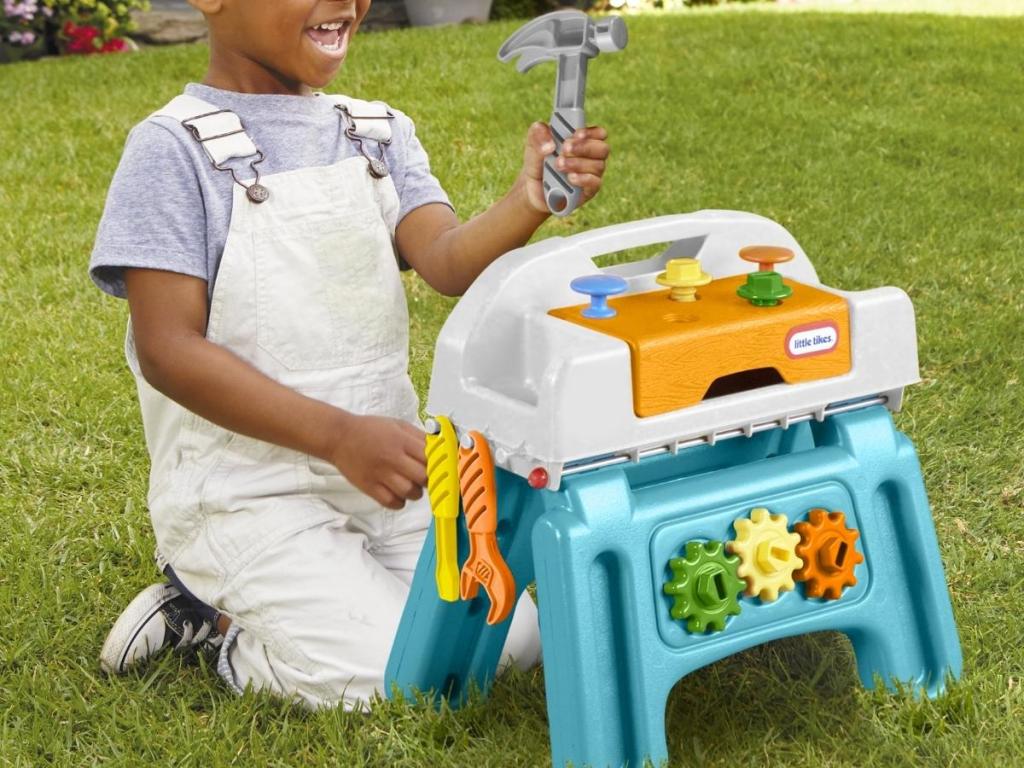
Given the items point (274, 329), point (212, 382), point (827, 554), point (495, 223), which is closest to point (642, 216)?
point (495, 223)

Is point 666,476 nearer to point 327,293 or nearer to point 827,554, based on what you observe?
point 827,554

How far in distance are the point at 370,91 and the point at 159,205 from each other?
131 inches

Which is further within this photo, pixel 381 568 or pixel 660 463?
pixel 381 568

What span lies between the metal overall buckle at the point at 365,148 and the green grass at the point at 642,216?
66 centimetres

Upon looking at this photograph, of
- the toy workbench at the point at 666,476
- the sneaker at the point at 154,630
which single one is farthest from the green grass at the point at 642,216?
the toy workbench at the point at 666,476

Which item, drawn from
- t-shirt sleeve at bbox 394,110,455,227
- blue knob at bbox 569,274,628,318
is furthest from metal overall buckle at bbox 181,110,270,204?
blue knob at bbox 569,274,628,318

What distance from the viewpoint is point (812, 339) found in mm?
1438

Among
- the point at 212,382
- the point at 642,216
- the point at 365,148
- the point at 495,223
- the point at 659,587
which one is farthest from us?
the point at 642,216

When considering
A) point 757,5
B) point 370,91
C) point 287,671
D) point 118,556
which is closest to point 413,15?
point 757,5

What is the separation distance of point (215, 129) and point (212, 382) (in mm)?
308

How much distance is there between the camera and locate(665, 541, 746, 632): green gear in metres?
1.38

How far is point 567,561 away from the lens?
52.6 inches

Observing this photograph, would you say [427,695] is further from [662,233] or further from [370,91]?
[370,91]

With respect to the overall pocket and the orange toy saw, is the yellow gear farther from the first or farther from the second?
the overall pocket
